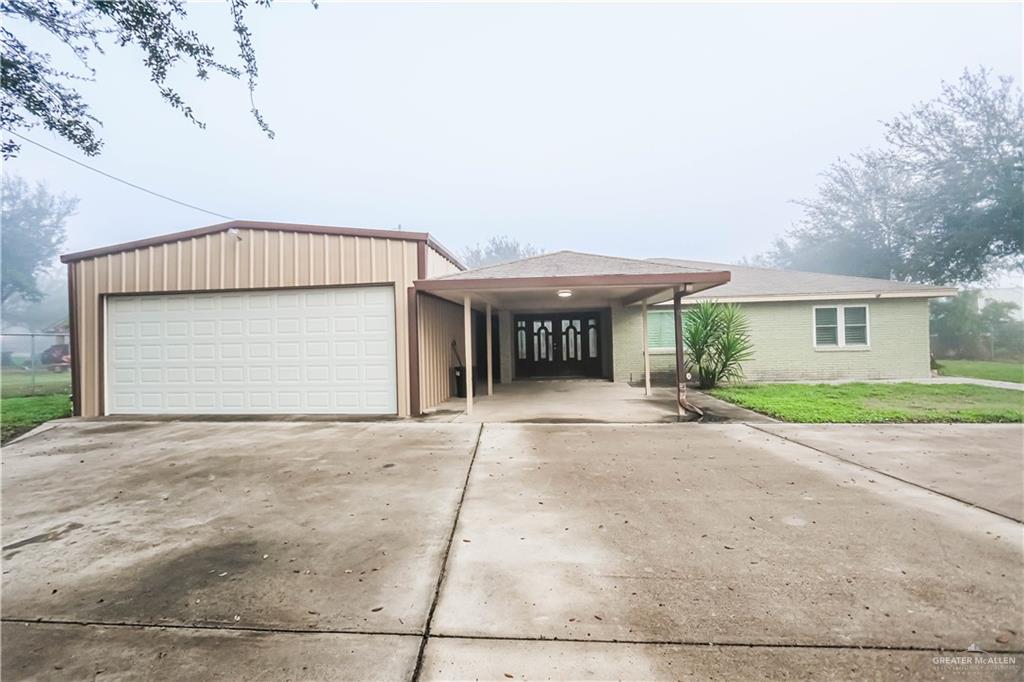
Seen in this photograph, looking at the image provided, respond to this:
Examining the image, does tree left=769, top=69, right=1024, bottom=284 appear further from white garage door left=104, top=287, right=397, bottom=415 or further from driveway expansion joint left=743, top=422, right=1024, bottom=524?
white garage door left=104, top=287, right=397, bottom=415

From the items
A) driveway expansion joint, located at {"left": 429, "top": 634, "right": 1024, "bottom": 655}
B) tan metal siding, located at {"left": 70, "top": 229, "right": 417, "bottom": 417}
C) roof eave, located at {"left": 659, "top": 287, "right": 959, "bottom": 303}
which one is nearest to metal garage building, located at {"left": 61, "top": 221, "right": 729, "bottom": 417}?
tan metal siding, located at {"left": 70, "top": 229, "right": 417, "bottom": 417}

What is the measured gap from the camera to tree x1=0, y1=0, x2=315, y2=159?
5.14 meters

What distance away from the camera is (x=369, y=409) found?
27.1 ft

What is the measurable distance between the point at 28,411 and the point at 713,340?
49.5 feet

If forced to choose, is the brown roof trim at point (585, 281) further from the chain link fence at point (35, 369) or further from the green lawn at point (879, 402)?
the chain link fence at point (35, 369)

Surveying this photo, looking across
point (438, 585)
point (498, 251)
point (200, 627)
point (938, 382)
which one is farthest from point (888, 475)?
point (498, 251)

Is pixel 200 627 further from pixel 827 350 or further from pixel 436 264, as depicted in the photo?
pixel 827 350

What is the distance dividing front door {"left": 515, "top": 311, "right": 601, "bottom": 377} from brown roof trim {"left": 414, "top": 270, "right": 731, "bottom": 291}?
6562mm

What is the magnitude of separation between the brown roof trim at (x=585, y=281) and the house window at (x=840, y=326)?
23.2 ft

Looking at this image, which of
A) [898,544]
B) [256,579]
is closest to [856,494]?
[898,544]

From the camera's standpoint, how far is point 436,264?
9203mm

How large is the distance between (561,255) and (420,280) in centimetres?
310

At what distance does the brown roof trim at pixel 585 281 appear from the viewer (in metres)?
7.36

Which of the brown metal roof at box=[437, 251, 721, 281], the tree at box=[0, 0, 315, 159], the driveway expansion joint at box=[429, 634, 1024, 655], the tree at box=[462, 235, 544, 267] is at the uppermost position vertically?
the tree at box=[462, 235, 544, 267]
